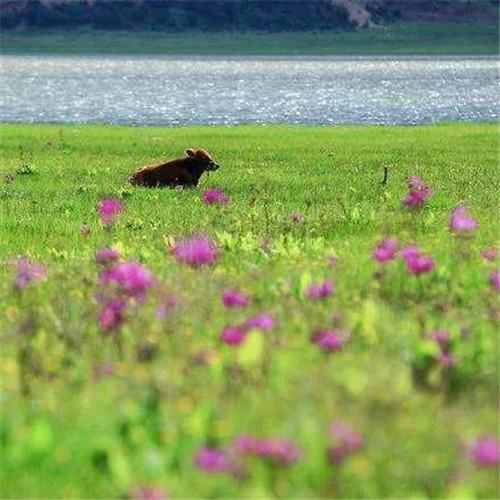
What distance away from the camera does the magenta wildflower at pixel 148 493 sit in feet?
14.3

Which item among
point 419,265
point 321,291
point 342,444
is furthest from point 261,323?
point 342,444

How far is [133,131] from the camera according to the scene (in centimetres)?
5312

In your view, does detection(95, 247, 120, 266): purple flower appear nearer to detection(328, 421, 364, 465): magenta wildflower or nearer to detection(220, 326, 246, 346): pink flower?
detection(220, 326, 246, 346): pink flower

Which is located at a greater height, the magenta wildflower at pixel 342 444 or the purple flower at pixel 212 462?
the magenta wildflower at pixel 342 444

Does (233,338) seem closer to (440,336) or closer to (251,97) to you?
(440,336)

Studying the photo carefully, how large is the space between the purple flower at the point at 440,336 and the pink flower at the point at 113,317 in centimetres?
174

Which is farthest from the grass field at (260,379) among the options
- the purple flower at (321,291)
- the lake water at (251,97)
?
the lake water at (251,97)

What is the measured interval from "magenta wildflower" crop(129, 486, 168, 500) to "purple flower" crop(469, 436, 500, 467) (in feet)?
3.79

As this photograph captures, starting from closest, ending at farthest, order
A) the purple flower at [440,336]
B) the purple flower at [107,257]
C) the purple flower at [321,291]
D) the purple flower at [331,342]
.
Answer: the purple flower at [331,342] → the purple flower at [440,336] → the purple flower at [321,291] → the purple flower at [107,257]

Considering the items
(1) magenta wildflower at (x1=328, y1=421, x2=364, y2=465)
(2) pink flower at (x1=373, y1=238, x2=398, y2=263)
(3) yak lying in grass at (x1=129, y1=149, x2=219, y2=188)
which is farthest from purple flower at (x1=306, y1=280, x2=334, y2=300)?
(3) yak lying in grass at (x1=129, y1=149, x2=219, y2=188)

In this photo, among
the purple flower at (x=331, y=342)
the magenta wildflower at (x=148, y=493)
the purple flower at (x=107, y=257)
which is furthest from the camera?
the purple flower at (x=107, y=257)

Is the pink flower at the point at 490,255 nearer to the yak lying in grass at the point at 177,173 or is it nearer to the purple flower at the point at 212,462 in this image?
the purple flower at the point at 212,462

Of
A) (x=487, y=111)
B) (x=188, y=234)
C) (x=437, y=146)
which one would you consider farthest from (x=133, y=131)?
(x=188, y=234)

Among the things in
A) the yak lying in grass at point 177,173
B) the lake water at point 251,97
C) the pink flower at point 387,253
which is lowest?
the lake water at point 251,97
